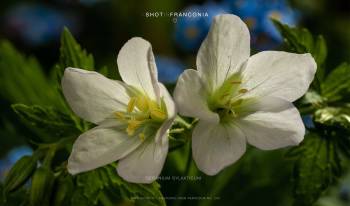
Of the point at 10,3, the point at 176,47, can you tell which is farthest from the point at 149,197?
the point at 10,3

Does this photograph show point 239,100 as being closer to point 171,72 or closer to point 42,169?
point 42,169

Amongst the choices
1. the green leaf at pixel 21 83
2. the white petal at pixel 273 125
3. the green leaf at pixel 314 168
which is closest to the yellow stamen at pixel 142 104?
the white petal at pixel 273 125

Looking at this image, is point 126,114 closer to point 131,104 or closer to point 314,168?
point 131,104

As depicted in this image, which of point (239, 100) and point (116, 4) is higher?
point (239, 100)

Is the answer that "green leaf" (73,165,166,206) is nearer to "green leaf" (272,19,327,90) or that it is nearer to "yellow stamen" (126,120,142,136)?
"yellow stamen" (126,120,142,136)

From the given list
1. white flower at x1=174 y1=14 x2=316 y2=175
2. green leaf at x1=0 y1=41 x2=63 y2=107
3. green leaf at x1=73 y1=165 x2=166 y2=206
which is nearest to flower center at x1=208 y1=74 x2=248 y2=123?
white flower at x1=174 y1=14 x2=316 y2=175

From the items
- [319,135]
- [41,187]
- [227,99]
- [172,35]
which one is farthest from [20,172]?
[172,35]

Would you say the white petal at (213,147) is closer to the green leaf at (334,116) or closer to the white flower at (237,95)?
the white flower at (237,95)
